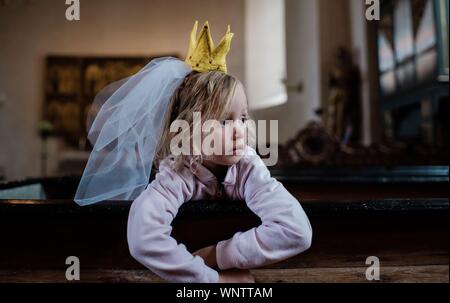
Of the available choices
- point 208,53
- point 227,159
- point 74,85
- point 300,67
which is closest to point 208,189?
point 227,159

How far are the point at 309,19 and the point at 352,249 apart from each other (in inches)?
193

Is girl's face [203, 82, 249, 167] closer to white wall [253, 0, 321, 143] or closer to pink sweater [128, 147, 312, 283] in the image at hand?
pink sweater [128, 147, 312, 283]

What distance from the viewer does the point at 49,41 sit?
22.5 ft

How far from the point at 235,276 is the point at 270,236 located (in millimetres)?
116

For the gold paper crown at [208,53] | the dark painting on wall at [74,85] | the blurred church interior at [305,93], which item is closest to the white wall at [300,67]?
the blurred church interior at [305,93]

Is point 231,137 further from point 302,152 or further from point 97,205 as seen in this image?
point 302,152

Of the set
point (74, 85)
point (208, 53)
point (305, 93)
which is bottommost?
point (208, 53)

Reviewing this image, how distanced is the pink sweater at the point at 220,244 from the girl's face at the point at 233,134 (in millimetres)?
41

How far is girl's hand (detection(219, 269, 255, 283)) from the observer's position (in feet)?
2.33

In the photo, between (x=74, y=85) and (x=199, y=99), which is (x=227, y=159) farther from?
(x=74, y=85)

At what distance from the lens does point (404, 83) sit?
3.83 m

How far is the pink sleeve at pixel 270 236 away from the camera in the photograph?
0.67 metres

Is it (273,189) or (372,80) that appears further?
(372,80)
